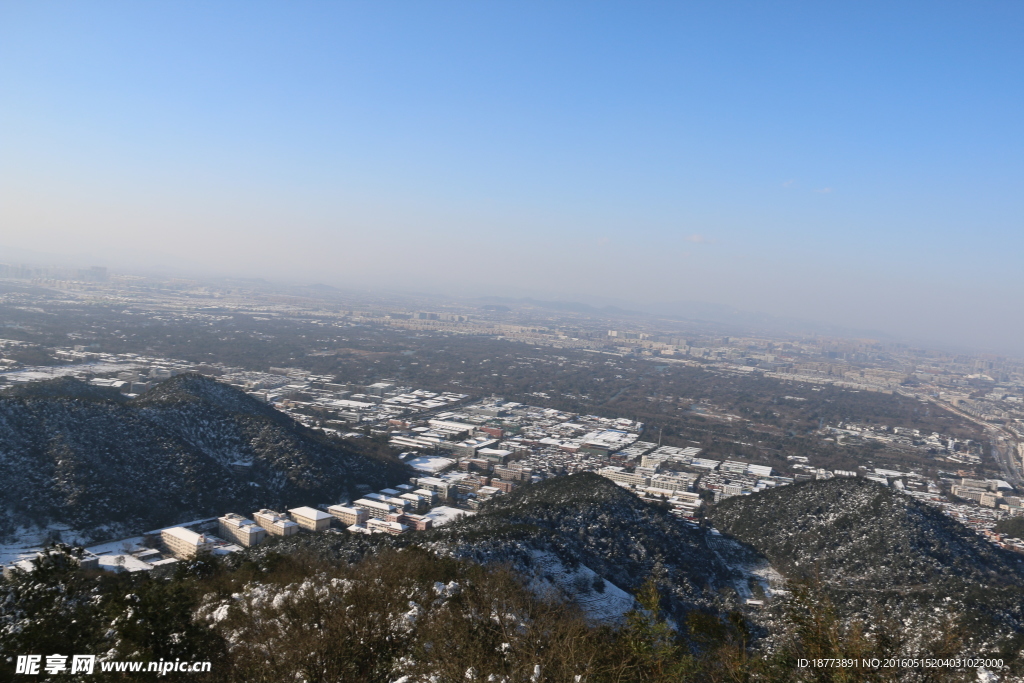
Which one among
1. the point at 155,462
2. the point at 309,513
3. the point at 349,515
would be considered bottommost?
the point at 349,515

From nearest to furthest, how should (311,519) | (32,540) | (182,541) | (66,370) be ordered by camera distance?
(32,540)
(182,541)
(311,519)
(66,370)

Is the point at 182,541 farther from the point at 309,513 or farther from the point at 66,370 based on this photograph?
the point at 66,370

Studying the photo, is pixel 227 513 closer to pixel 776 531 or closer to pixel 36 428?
pixel 36 428

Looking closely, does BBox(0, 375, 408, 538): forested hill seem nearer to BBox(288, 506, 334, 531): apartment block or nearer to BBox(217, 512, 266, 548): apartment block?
BBox(217, 512, 266, 548): apartment block

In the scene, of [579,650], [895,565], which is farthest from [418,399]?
Answer: [579,650]

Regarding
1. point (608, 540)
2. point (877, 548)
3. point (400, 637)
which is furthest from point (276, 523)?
point (877, 548)

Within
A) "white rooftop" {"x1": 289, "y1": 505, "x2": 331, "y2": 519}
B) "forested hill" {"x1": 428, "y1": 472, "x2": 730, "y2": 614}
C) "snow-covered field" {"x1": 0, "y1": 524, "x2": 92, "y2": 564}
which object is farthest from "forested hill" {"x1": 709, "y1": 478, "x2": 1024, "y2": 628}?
"snow-covered field" {"x1": 0, "y1": 524, "x2": 92, "y2": 564}

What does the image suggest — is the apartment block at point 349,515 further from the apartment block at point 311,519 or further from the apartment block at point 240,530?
the apartment block at point 240,530
